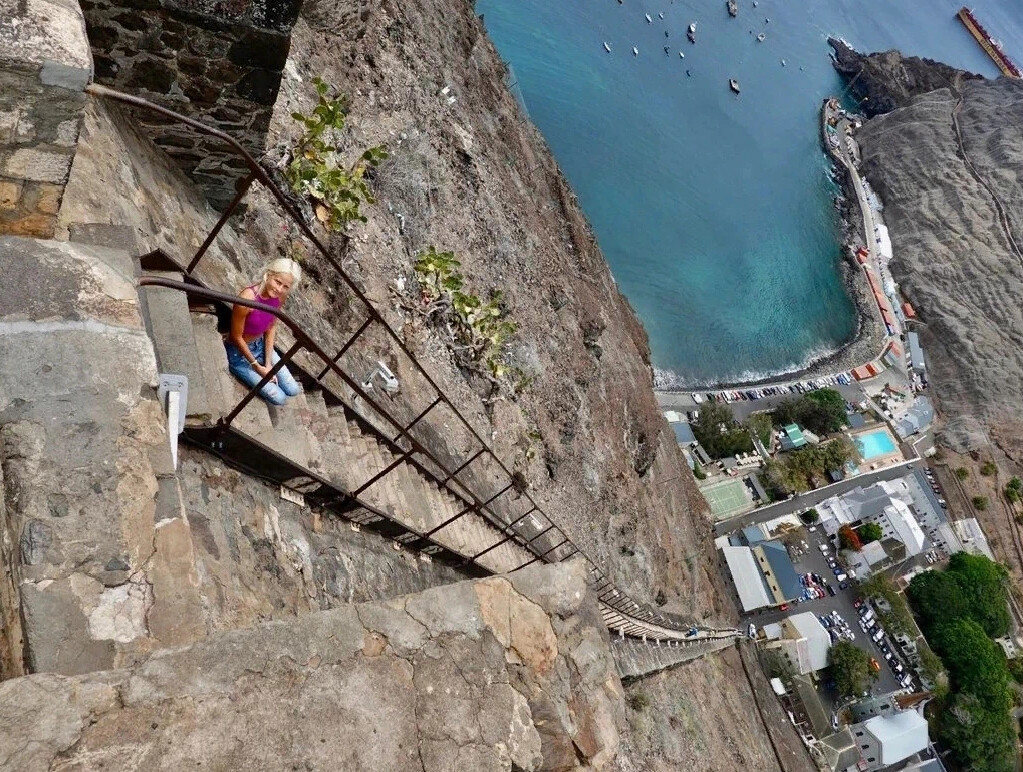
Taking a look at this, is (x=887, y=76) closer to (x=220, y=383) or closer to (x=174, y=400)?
(x=220, y=383)

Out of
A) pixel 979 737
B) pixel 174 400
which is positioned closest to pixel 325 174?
pixel 174 400

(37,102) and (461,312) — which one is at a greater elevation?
(37,102)

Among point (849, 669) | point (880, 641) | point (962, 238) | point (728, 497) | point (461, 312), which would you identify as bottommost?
point (728, 497)

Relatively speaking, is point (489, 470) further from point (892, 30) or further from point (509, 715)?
point (892, 30)

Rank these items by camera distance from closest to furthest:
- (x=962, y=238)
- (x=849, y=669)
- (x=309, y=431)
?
1. (x=309, y=431)
2. (x=849, y=669)
3. (x=962, y=238)

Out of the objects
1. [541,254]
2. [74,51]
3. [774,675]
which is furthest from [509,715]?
[774,675]

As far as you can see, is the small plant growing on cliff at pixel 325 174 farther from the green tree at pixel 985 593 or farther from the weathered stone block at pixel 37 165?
the green tree at pixel 985 593
